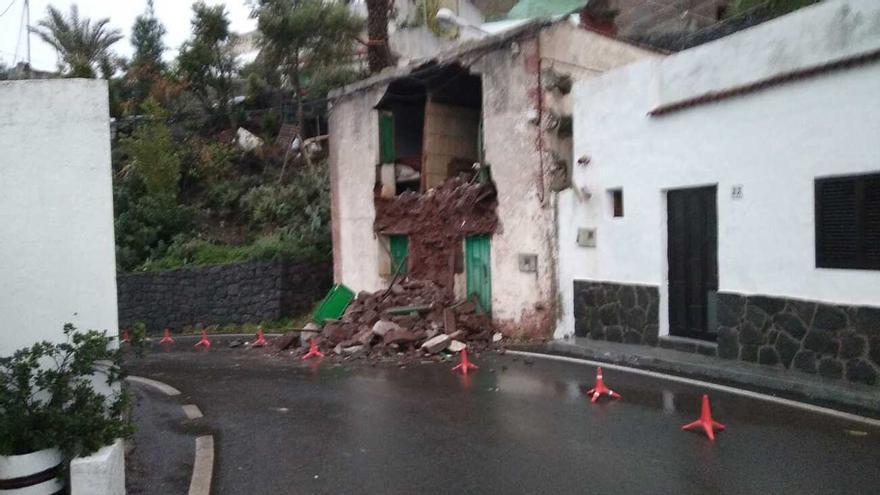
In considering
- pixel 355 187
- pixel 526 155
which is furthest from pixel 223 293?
pixel 526 155

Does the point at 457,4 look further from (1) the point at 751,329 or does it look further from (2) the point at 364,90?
(1) the point at 751,329

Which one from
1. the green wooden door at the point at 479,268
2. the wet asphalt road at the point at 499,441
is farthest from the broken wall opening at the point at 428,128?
Result: the wet asphalt road at the point at 499,441

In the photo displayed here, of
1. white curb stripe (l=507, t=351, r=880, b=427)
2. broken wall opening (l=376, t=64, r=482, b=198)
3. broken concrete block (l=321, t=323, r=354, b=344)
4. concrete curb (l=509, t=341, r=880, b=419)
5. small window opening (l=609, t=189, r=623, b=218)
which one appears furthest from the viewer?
broken wall opening (l=376, t=64, r=482, b=198)

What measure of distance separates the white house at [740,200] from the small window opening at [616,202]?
42 millimetres

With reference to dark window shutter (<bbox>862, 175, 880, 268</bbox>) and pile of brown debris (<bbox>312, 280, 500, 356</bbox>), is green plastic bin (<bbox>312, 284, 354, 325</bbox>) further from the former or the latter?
dark window shutter (<bbox>862, 175, 880, 268</bbox>)

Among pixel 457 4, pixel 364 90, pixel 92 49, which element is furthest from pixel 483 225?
pixel 92 49

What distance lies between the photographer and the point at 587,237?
1210 cm

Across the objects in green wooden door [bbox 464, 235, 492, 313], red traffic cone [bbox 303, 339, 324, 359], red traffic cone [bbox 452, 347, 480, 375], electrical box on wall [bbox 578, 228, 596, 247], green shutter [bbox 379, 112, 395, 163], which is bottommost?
red traffic cone [bbox 303, 339, 324, 359]

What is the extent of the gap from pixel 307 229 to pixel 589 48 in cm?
1064

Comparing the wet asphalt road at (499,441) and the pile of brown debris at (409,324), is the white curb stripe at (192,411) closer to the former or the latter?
the wet asphalt road at (499,441)

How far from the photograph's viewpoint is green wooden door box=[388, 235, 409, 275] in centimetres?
1625

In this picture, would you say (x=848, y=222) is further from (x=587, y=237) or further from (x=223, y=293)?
(x=223, y=293)

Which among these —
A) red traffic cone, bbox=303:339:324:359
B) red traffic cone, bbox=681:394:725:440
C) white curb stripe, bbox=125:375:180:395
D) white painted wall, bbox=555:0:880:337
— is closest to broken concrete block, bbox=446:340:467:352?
white painted wall, bbox=555:0:880:337

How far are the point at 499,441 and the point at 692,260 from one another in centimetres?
534
